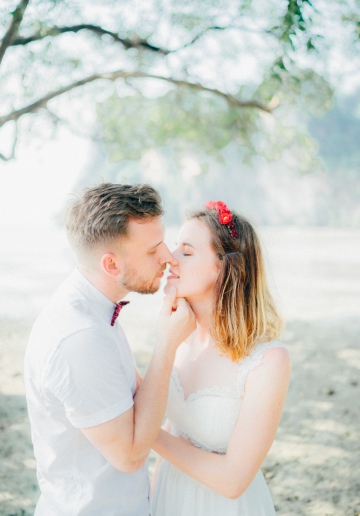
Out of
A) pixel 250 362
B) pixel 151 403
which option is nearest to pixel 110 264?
pixel 151 403

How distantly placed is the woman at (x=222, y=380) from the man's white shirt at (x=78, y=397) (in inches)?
11.5

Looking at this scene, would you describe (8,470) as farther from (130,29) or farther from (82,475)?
(130,29)

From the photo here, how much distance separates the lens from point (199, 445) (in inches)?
91.0

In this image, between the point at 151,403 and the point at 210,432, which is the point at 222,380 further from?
the point at 151,403

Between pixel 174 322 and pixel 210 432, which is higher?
pixel 174 322

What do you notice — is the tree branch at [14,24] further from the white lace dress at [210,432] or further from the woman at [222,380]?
the white lace dress at [210,432]

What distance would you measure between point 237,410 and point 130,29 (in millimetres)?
6430

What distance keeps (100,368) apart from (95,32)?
6.44 metres

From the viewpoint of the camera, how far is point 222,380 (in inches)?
91.0

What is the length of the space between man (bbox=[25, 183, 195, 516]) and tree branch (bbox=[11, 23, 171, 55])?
476 centimetres

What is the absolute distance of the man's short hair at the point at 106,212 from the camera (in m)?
2.07

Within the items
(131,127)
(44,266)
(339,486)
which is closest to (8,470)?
(339,486)

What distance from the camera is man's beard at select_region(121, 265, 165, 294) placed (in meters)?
2.14

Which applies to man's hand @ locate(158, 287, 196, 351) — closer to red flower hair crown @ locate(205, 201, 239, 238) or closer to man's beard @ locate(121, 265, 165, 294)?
man's beard @ locate(121, 265, 165, 294)
